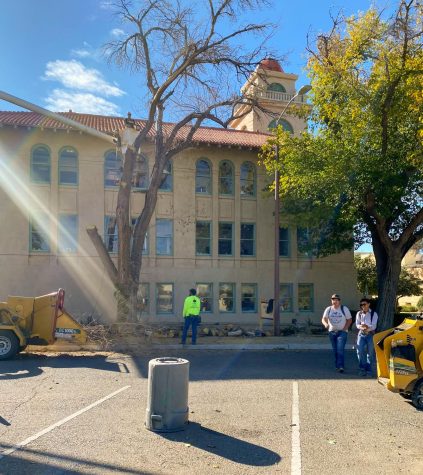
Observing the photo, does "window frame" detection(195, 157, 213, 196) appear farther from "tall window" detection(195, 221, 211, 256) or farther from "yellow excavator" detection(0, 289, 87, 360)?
"yellow excavator" detection(0, 289, 87, 360)

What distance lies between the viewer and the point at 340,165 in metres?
16.9

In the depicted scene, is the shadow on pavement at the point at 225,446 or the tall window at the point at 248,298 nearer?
the shadow on pavement at the point at 225,446

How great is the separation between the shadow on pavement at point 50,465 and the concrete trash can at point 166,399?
1.24 meters

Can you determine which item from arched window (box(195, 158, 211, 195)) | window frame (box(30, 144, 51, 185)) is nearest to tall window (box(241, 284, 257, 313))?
arched window (box(195, 158, 211, 195))

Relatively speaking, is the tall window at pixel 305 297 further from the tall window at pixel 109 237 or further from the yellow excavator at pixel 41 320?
the yellow excavator at pixel 41 320

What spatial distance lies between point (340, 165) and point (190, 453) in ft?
43.8

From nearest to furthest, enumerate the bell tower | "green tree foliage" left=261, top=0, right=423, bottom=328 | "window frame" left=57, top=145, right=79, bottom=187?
"green tree foliage" left=261, top=0, right=423, bottom=328, "window frame" left=57, top=145, right=79, bottom=187, the bell tower

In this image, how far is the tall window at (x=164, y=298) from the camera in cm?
2322

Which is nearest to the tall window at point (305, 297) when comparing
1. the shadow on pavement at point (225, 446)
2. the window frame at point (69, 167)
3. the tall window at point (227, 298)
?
the tall window at point (227, 298)

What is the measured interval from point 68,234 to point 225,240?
7522mm

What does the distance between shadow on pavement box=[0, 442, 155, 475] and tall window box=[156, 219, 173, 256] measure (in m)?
18.3

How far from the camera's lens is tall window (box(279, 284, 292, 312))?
2509 centimetres

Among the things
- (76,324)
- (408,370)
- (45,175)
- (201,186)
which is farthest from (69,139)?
(408,370)

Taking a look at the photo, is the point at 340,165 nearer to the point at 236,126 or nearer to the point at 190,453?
the point at 190,453
